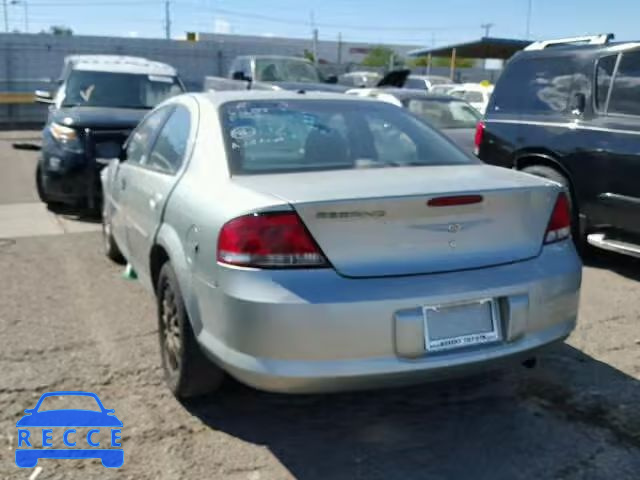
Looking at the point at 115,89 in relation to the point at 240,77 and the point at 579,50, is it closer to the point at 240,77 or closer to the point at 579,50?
the point at 579,50

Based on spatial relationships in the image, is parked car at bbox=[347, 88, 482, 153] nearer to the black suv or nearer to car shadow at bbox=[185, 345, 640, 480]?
the black suv

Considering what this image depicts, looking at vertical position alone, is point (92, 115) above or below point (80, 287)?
above

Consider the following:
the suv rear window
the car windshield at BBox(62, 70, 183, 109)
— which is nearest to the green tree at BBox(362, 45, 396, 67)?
the car windshield at BBox(62, 70, 183, 109)

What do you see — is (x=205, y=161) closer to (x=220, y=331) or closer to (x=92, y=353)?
(x=220, y=331)

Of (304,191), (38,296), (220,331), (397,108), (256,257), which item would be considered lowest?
(38,296)

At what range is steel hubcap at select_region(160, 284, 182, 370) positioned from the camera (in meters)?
3.53

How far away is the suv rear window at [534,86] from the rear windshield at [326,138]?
2980 mm

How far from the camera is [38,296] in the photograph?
534cm

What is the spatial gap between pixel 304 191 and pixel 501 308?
994 millimetres

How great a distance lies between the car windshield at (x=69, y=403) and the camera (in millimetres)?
3566

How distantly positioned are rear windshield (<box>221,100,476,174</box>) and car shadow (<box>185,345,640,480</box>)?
1.22 m

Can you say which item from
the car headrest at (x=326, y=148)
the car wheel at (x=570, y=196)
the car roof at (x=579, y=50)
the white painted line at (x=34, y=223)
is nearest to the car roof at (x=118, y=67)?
the white painted line at (x=34, y=223)

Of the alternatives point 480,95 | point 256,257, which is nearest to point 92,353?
point 256,257

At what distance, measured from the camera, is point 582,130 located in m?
6.21
